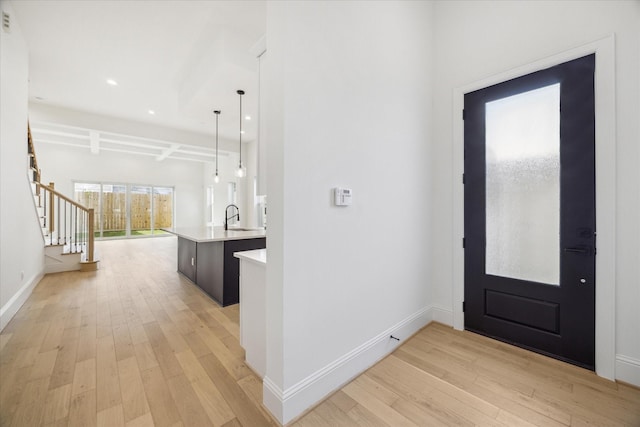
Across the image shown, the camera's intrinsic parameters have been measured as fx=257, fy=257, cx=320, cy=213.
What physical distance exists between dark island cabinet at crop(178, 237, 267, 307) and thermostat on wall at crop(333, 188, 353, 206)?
160cm

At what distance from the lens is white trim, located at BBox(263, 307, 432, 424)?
57.9 inches

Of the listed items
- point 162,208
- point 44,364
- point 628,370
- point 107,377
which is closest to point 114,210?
point 162,208

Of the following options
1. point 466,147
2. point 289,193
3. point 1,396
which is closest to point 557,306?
point 466,147

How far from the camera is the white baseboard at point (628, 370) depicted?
1.73m

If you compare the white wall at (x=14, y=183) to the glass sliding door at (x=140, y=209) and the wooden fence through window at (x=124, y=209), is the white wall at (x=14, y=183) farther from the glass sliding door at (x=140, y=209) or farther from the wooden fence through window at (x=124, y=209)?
the glass sliding door at (x=140, y=209)

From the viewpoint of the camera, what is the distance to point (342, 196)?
1.72 meters

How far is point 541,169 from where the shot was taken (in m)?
2.11

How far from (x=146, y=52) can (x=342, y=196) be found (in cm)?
419

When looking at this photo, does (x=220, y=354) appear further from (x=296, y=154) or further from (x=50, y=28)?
(x=50, y=28)

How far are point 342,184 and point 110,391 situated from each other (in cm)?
207

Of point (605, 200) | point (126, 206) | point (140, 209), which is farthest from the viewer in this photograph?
point (140, 209)

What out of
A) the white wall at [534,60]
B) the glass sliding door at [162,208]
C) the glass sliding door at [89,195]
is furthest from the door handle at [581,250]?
the glass sliding door at [89,195]

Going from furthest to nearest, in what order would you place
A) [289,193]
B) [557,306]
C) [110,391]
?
[557,306] → [110,391] → [289,193]

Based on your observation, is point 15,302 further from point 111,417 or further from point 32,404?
point 111,417
